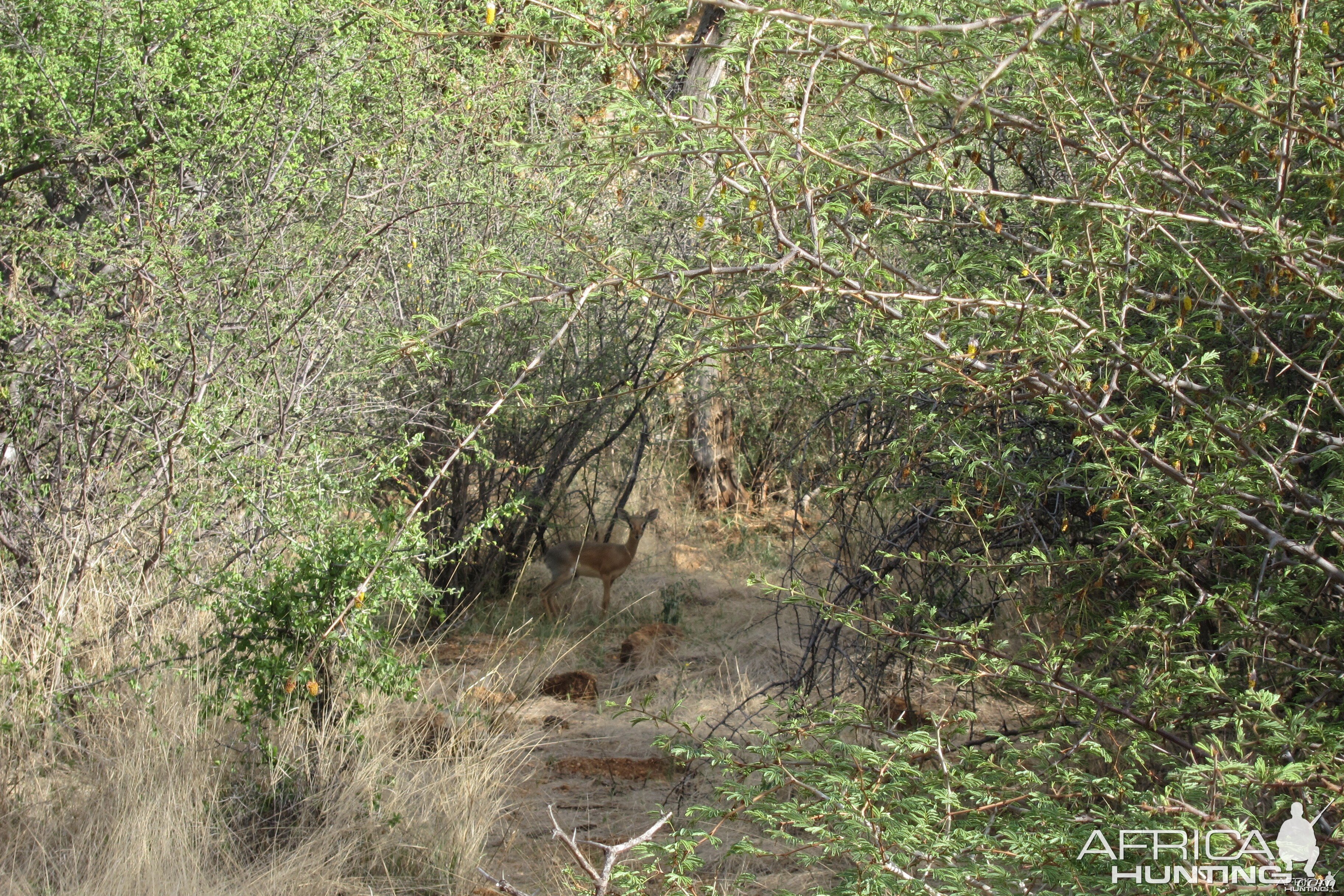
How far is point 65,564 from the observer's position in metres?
3.89

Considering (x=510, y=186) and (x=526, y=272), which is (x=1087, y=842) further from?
(x=510, y=186)

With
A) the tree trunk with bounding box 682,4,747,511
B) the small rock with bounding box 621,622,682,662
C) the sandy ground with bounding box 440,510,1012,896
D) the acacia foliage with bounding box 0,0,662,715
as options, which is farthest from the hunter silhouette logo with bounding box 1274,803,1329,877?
the tree trunk with bounding box 682,4,747,511

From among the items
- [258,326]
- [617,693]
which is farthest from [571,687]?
[258,326]

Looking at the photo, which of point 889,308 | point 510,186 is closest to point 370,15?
point 510,186

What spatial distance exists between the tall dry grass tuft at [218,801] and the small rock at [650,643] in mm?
1743

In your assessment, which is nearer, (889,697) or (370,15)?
(889,697)

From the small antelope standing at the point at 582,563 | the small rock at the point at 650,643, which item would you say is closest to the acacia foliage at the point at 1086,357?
the small rock at the point at 650,643

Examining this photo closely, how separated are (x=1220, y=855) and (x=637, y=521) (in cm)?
456

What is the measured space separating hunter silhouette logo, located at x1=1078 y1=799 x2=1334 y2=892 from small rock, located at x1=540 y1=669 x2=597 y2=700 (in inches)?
115

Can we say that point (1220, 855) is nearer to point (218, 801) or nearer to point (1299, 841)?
point (1299, 841)

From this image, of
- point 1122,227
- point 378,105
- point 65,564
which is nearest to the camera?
point 1122,227

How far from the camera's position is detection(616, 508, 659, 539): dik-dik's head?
6.32 metres

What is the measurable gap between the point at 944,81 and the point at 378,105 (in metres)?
4.13

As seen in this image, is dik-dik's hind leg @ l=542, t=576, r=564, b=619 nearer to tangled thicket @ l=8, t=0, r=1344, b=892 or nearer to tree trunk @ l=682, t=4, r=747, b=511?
tangled thicket @ l=8, t=0, r=1344, b=892
